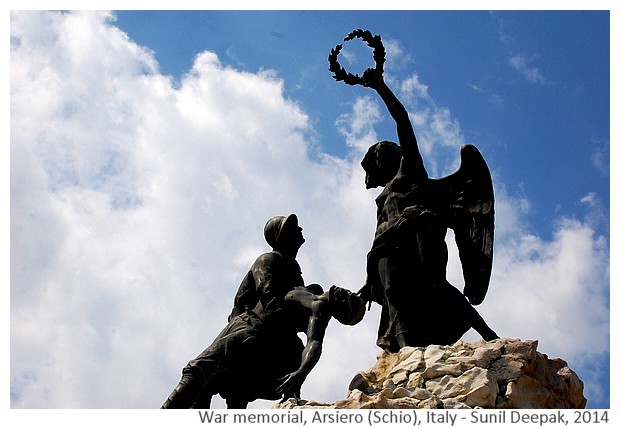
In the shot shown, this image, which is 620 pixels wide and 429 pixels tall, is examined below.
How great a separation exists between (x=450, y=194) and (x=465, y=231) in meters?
0.41

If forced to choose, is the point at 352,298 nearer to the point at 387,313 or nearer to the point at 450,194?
the point at 387,313

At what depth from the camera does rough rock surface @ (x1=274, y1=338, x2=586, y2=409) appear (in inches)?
319

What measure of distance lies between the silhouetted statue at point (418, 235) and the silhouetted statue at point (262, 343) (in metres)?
0.68

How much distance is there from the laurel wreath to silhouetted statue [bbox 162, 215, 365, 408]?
6.83ft

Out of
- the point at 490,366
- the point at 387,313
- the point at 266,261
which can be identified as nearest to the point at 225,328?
the point at 266,261

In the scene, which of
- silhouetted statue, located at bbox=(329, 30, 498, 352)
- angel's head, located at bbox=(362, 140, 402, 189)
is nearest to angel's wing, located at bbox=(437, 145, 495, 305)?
silhouetted statue, located at bbox=(329, 30, 498, 352)

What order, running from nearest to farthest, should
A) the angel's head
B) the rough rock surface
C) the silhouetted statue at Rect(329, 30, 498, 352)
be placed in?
the rough rock surface → the silhouetted statue at Rect(329, 30, 498, 352) → the angel's head

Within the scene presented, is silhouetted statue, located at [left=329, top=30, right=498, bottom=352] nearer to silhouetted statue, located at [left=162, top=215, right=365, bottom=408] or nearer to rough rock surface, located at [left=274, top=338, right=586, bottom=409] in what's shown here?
silhouetted statue, located at [left=162, top=215, right=365, bottom=408]

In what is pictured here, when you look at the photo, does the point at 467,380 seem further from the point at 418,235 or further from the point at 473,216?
the point at 473,216

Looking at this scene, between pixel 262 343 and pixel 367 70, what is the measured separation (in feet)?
9.71

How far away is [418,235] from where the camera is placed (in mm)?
9891

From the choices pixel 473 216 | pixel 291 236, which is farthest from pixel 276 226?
pixel 473 216

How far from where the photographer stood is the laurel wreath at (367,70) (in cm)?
1022
